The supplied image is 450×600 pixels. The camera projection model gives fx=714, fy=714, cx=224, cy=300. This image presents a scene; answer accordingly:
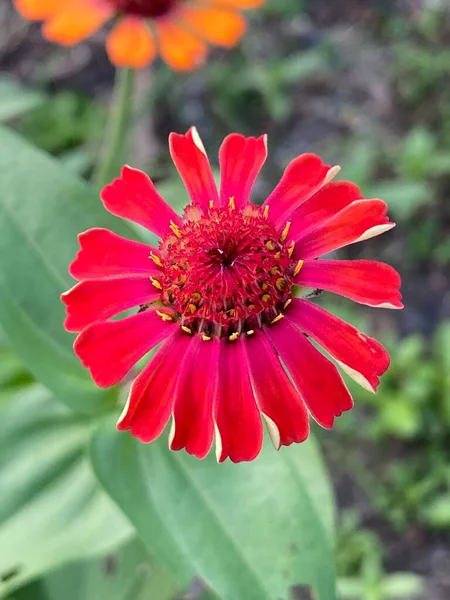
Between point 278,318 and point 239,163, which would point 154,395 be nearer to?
point 278,318

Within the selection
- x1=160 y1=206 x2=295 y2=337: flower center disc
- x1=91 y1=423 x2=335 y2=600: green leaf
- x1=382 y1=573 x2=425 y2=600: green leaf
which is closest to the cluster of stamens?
x1=160 y1=206 x2=295 y2=337: flower center disc

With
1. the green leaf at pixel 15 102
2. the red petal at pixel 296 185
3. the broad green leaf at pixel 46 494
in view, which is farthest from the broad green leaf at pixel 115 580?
the green leaf at pixel 15 102

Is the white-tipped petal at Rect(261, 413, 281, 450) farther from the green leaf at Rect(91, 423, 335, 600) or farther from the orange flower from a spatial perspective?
the orange flower

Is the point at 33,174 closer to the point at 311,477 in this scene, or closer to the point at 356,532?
the point at 311,477

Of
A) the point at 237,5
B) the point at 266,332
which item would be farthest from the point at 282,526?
the point at 237,5

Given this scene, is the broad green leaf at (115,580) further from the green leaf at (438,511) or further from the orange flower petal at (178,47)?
the orange flower petal at (178,47)

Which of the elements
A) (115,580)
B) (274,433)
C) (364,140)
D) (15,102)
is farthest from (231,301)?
(364,140)

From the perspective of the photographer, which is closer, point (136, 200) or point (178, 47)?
point (136, 200)
